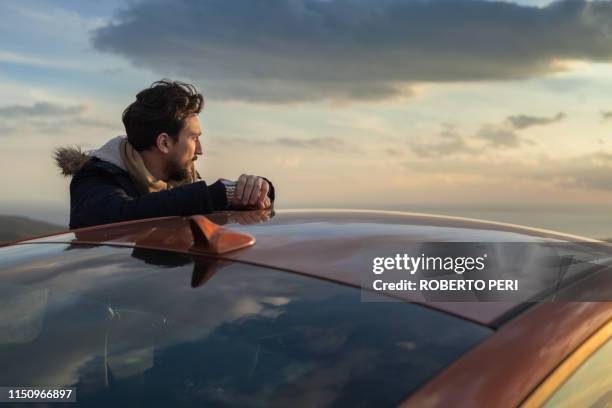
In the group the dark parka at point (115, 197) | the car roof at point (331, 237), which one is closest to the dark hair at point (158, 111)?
the dark parka at point (115, 197)

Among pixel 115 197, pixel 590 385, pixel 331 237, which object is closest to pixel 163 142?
pixel 115 197

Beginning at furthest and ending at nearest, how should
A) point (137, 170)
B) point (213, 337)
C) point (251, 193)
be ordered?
point (137, 170) → point (251, 193) → point (213, 337)

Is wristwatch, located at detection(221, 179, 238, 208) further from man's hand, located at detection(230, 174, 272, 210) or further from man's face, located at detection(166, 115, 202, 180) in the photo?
man's face, located at detection(166, 115, 202, 180)

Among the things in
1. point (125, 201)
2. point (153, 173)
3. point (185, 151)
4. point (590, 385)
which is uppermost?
point (185, 151)

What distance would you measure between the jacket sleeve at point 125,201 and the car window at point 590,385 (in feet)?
6.08

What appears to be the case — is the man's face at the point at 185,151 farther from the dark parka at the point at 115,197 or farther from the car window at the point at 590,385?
the car window at the point at 590,385

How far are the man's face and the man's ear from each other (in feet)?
0.15

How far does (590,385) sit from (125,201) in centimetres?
249

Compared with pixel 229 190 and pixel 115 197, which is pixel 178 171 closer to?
pixel 115 197

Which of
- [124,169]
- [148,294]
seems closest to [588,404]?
[148,294]

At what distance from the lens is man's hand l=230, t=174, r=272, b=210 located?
3.09m

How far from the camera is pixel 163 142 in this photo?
4.70m

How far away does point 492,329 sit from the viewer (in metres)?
1.47

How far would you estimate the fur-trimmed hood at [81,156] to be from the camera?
4.28m
